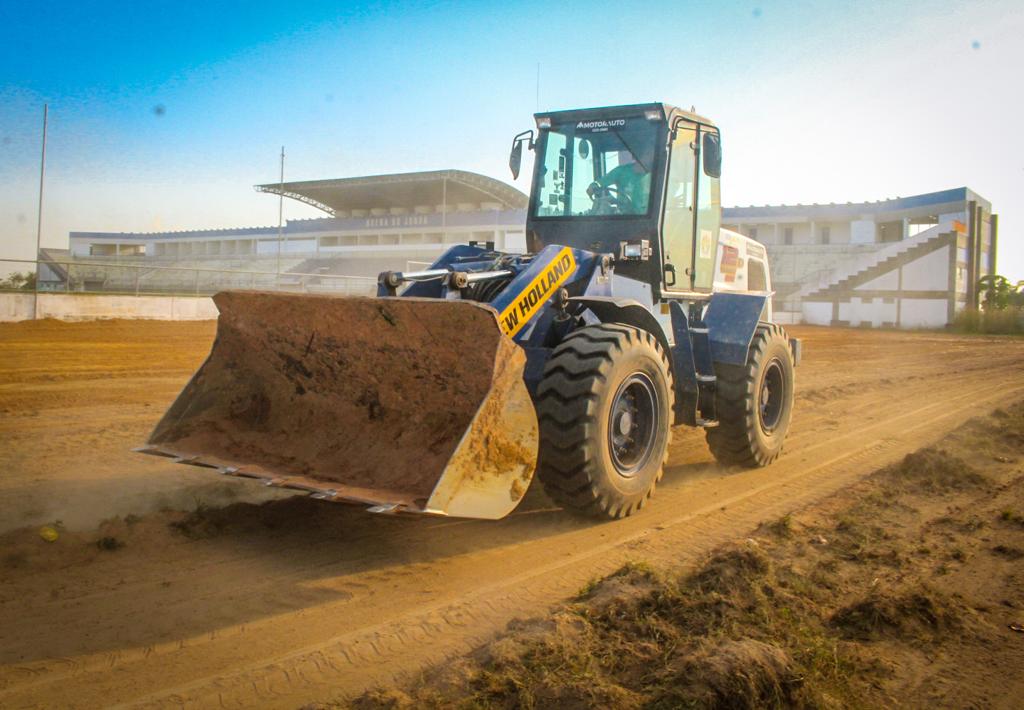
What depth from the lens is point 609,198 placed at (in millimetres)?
7113

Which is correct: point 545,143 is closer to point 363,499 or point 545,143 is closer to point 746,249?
point 746,249

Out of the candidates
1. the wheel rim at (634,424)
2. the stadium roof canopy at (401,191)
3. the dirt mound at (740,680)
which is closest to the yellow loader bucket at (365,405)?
the wheel rim at (634,424)

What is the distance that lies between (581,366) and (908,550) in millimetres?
2351

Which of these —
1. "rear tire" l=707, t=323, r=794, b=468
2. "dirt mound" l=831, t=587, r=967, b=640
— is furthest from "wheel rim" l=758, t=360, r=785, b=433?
"dirt mound" l=831, t=587, r=967, b=640

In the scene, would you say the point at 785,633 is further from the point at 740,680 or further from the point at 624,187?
the point at 624,187

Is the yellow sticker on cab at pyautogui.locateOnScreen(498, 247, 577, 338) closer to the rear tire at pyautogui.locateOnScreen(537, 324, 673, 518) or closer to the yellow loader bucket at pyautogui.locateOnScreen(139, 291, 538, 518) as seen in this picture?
the rear tire at pyautogui.locateOnScreen(537, 324, 673, 518)

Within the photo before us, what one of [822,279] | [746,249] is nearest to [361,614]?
[746,249]

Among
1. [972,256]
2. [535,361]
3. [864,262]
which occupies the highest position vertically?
[972,256]

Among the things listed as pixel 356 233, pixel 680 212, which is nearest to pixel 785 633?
pixel 680 212

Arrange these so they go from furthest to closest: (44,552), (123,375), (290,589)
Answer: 1. (123,375)
2. (44,552)
3. (290,589)

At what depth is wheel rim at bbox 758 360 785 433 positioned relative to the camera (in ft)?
26.7

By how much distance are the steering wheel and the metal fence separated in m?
13.0

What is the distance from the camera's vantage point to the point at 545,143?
7434 millimetres

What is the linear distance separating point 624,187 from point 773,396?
9.35 feet
